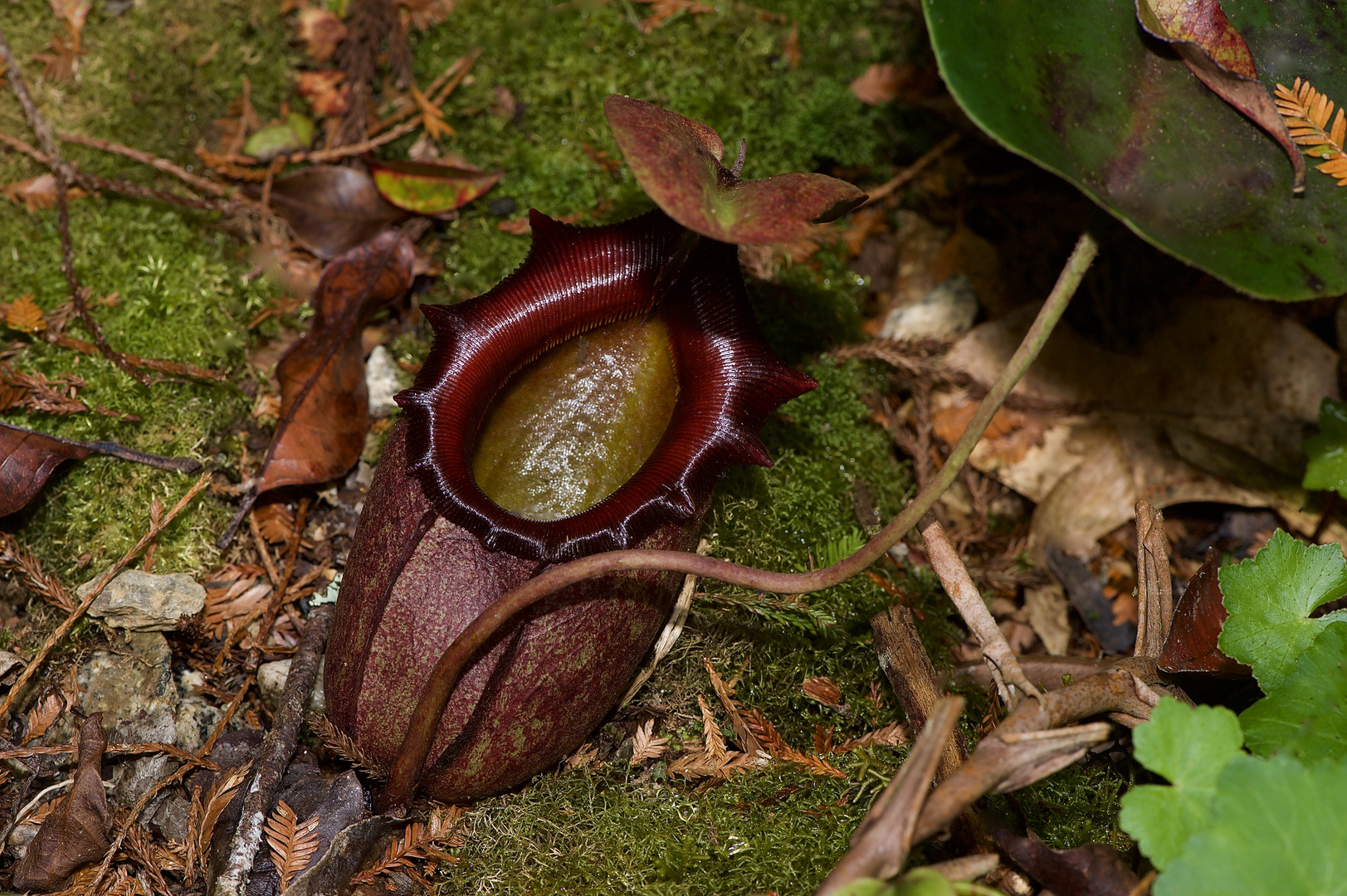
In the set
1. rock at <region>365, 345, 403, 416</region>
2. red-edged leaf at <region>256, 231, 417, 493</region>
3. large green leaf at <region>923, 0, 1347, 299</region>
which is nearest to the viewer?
large green leaf at <region>923, 0, 1347, 299</region>

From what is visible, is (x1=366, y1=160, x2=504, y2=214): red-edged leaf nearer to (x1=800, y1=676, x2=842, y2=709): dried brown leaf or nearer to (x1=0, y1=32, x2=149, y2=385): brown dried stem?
(x1=0, y1=32, x2=149, y2=385): brown dried stem

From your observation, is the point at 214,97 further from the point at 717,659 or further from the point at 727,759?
the point at 727,759

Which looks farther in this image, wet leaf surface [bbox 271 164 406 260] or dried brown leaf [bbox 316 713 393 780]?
wet leaf surface [bbox 271 164 406 260]

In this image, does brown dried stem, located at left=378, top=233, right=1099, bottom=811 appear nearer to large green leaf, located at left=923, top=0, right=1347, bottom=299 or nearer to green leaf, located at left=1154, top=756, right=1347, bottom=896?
large green leaf, located at left=923, top=0, right=1347, bottom=299

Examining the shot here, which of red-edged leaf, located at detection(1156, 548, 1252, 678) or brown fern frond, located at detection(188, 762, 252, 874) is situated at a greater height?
red-edged leaf, located at detection(1156, 548, 1252, 678)

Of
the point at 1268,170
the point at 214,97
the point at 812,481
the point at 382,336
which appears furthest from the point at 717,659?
the point at 214,97

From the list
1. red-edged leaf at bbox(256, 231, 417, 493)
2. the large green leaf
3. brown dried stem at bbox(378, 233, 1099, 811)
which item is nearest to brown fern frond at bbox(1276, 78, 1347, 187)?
the large green leaf

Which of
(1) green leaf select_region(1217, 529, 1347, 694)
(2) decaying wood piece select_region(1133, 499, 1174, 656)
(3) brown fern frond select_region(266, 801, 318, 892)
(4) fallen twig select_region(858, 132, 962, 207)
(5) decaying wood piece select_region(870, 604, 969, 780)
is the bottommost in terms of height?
(3) brown fern frond select_region(266, 801, 318, 892)

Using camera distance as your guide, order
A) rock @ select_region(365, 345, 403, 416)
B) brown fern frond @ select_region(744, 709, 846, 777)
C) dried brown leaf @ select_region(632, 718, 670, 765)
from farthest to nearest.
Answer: rock @ select_region(365, 345, 403, 416) → dried brown leaf @ select_region(632, 718, 670, 765) → brown fern frond @ select_region(744, 709, 846, 777)
